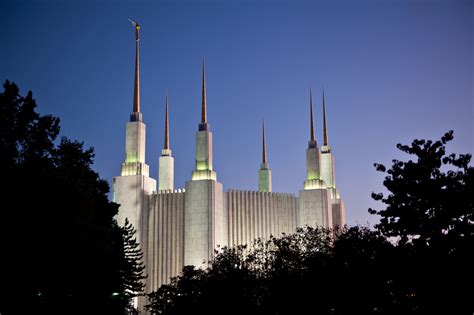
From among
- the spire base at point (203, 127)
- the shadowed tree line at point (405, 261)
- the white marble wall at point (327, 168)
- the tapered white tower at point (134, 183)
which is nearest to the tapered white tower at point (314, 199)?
the white marble wall at point (327, 168)

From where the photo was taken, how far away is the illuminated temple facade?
2447 inches

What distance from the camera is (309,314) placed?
3322 centimetres

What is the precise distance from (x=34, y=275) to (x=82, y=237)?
7.55ft

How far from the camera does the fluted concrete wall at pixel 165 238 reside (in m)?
63.6

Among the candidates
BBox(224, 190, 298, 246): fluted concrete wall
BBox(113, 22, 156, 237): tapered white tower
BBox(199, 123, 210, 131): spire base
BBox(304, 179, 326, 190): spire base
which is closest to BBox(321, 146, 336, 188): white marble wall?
BBox(304, 179, 326, 190): spire base

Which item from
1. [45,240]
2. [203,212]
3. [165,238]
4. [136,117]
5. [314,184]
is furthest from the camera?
[314,184]

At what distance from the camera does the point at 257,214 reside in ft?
224

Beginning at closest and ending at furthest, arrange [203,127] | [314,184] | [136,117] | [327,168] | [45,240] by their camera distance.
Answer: [45,240] → [203,127] → [136,117] → [314,184] → [327,168]

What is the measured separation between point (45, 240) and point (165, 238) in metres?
35.8

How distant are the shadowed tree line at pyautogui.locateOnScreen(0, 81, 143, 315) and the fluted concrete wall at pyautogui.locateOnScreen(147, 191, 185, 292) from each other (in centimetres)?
2719

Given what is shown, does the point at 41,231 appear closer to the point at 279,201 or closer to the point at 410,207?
the point at 410,207

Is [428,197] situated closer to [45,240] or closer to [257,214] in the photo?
[45,240]

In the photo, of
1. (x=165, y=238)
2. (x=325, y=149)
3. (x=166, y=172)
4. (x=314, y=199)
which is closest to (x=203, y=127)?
(x=166, y=172)

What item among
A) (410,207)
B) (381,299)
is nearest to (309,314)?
(381,299)
